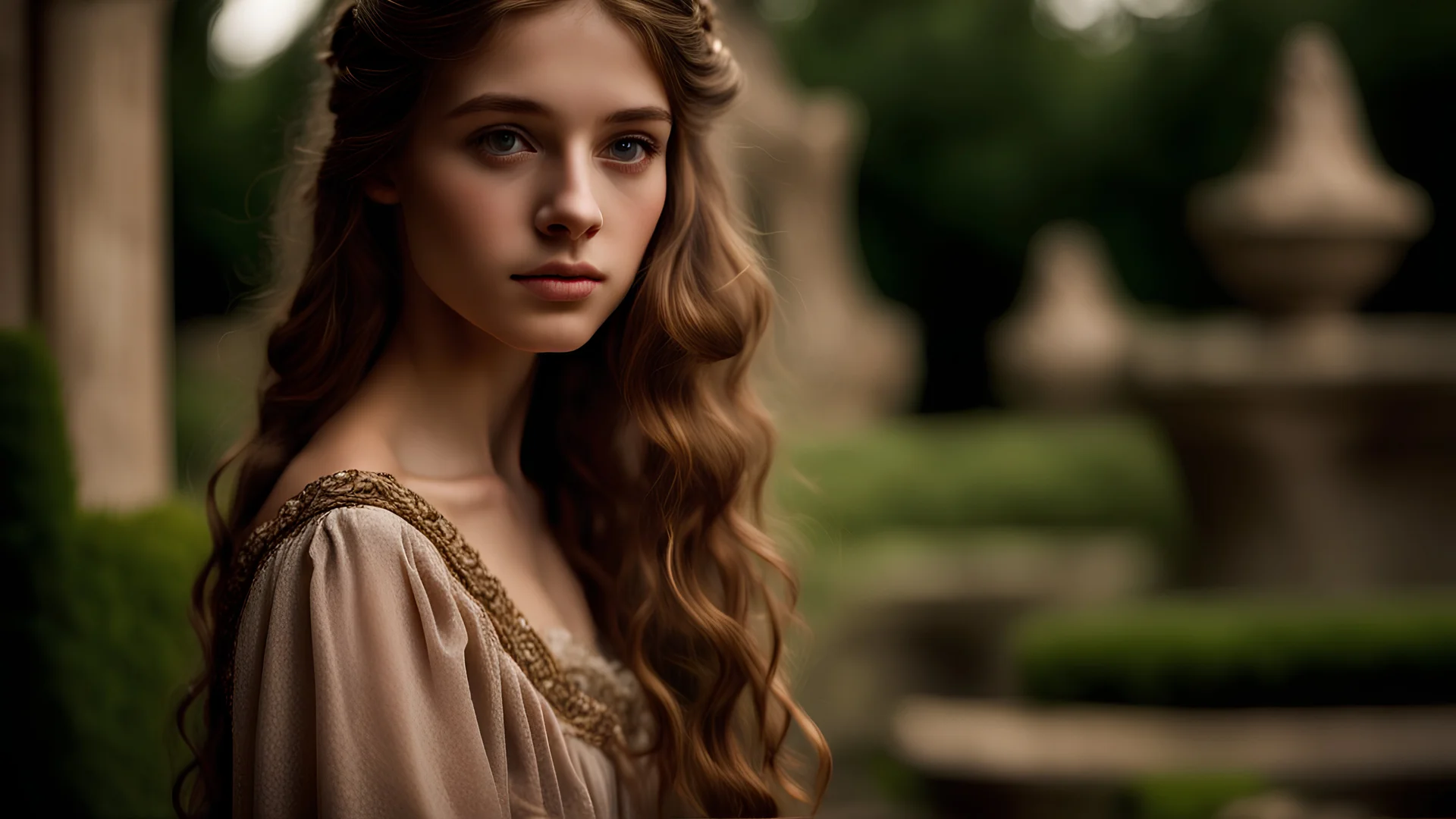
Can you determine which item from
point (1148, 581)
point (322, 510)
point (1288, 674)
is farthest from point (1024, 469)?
point (322, 510)

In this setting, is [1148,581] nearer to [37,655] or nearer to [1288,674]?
[1288,674]

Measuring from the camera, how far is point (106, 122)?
3.58 metres

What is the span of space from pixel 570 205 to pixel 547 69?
185mm

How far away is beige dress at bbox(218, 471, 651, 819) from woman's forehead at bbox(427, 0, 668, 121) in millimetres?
529

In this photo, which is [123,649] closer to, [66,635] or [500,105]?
[66,635]

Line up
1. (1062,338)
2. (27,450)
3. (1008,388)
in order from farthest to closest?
(1008,388) → (1062,338) → (27,450)

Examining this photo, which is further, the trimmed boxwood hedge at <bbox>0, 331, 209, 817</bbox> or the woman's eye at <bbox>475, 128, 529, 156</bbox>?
the trimmed boxwood hedge at <bbox>0, 331, 209, 817</bbox>

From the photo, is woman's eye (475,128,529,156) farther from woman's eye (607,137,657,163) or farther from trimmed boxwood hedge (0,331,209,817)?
trimmed boxwood hedge (0,331,209,817)

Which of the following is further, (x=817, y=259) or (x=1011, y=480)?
(x=817, y=259)

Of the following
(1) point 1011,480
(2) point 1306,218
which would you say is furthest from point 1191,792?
(1) point 1011,480

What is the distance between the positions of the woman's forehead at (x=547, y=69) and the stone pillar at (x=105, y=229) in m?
1.93

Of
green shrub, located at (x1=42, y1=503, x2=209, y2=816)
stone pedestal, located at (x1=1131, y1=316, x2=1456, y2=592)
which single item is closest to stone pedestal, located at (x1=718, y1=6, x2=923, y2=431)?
stone pedestal, located at (x1=1131, y1=316, x2=1456, y2=592)

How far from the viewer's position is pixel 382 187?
2.05m

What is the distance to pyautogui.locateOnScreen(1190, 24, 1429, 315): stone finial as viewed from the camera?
24.5ft
